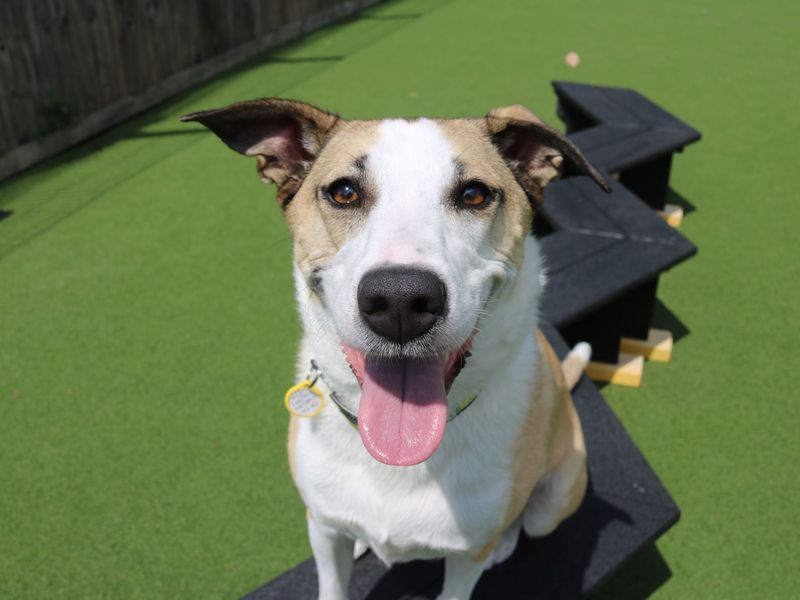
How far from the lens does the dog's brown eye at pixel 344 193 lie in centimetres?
208

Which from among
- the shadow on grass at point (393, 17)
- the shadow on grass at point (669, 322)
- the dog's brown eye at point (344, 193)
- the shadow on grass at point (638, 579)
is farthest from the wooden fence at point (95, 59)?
the shadow on grass at point (638, 579)

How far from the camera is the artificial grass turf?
3.10 m

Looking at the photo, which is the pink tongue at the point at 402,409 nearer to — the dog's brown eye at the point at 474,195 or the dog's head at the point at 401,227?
the dog's head at the point at 401,227

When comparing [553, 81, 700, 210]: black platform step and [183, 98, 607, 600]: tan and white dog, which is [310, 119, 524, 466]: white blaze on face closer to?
[183, 98, 607, 600]: tan and white dog

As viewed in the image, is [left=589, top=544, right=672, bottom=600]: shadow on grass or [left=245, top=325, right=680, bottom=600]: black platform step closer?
[left=245, top=325, right=680, bottom=600]: black platform step

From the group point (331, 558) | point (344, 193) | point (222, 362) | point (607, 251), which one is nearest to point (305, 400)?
point (331, 558)

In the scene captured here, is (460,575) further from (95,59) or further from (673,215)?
(95,59)

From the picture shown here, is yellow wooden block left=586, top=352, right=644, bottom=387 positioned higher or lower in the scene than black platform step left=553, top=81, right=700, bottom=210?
lower

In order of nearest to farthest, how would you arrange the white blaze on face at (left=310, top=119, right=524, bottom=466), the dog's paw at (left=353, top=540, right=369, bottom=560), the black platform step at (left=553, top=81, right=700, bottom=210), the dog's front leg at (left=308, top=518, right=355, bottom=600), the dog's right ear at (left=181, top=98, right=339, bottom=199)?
the white blaze on face at (left=310, top=119, right=524, bottom=466)
the dog's right ear at (left=181, top=98, right=339, bottom=199)
the dog's front leg at (left=308, top=518, right=355, bottom=600)
the dog's paw at (left=353, top=540, right=369, bottom=560)
the black platform step at (left=553, top=81, right=700, bottom=210)

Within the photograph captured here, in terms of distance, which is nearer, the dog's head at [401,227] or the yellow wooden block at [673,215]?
the dog's head at [401,227]

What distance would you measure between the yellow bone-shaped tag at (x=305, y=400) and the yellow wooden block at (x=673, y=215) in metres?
3.92

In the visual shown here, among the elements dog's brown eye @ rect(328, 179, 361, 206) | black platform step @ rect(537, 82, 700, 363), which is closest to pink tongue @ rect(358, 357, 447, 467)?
dog's brown eye @ rect(328, 179, 361, 206)

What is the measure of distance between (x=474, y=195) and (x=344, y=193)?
38 cm

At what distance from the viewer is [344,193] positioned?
6.91 ft
